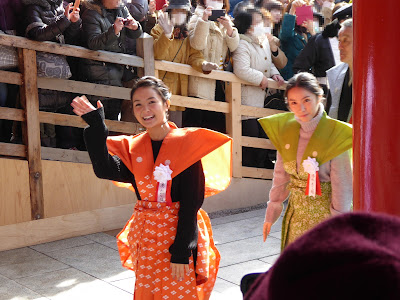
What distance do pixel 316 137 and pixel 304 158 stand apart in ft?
0.45

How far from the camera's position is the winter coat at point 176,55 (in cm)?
641

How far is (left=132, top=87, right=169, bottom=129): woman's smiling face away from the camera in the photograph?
3.43 metres

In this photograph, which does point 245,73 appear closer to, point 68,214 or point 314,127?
point 68,214

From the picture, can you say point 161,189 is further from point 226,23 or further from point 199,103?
point 226,23

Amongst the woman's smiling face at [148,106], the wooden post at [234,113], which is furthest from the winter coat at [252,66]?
the woman's smiling face at [148,106]

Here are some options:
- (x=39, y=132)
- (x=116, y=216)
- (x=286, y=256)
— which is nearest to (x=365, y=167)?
(x=286, y=256)

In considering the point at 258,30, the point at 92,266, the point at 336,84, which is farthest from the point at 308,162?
the point at 258,30

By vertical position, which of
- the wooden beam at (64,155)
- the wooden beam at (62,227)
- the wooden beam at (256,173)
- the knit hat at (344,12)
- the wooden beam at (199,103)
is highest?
the knit hat at (344,12)

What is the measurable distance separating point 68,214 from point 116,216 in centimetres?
51

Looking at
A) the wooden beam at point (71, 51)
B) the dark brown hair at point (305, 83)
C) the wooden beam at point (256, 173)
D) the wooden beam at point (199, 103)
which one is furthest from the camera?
the wooden beam at point (256, 173)

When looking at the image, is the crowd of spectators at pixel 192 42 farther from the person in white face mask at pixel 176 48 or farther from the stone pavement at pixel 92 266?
the stone pavement at pixel 92 266

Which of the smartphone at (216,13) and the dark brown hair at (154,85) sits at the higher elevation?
the smartphone at (216,13)

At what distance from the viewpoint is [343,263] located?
2.39 feet

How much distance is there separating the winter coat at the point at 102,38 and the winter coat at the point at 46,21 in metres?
0.14
